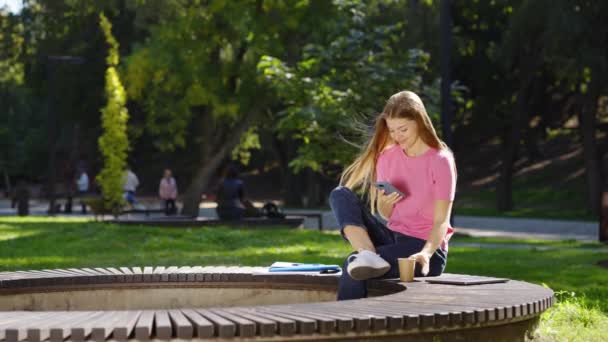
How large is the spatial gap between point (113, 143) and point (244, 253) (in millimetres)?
12237

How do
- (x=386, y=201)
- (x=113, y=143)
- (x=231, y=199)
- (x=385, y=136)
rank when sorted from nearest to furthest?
(x=386, y=201) < (x=385, y=136) < (x=231, y=199) < (x=113, y=143)

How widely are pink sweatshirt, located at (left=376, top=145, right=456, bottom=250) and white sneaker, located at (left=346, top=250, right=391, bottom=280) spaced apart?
0.56m

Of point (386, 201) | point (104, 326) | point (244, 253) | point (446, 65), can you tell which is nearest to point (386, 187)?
point (386, 201)

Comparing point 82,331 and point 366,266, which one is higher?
point 366,266

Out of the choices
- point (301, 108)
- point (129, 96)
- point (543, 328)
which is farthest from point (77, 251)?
point (129, 96)

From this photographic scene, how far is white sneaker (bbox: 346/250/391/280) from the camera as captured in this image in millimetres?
6734

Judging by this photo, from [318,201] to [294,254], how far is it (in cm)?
3084

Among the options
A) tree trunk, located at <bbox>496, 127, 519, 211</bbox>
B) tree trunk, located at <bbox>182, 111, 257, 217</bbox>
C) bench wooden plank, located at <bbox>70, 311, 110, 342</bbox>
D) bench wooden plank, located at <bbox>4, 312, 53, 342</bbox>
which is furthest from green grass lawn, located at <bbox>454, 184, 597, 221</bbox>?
bench wooden plank, located at <bbox>70, 311, 110, 342</bbox>

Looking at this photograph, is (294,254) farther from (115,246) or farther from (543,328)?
(543,328)

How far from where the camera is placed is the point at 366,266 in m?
6.74

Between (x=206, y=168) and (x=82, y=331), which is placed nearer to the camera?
(x=82, y=331)

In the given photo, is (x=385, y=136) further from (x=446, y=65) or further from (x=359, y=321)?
(x=446, y=65)

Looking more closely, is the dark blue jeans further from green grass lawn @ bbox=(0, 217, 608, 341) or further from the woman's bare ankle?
green grass lawn @ bbox=(0, 217, 608, 341)

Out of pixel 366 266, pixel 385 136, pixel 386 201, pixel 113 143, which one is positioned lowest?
pixel 366 266
